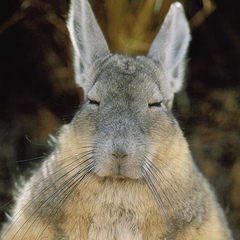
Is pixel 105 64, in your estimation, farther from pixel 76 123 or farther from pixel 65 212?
pixel 65 212

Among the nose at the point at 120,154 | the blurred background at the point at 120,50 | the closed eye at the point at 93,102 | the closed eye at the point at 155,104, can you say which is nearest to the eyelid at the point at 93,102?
the closed eye at the point at 93,102

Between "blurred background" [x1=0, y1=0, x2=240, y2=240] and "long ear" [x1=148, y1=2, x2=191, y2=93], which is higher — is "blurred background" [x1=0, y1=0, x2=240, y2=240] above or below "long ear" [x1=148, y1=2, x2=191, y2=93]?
below

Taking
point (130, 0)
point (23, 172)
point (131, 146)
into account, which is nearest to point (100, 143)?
point (131, 146)

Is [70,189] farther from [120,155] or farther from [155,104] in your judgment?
[155,104]

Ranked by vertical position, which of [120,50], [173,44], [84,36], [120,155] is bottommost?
[120,50]

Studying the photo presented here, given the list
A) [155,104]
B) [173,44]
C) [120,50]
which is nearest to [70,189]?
[155,104]

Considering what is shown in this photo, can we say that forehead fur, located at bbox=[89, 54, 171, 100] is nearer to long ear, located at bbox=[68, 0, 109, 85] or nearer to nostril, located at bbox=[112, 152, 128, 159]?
long ear, located at bbox=[68, 0, 109, 85]

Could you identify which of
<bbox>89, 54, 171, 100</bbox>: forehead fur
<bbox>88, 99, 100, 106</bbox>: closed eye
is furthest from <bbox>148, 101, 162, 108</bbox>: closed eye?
<bbox>88, 99, 100, 106</bbox>: closed eye
